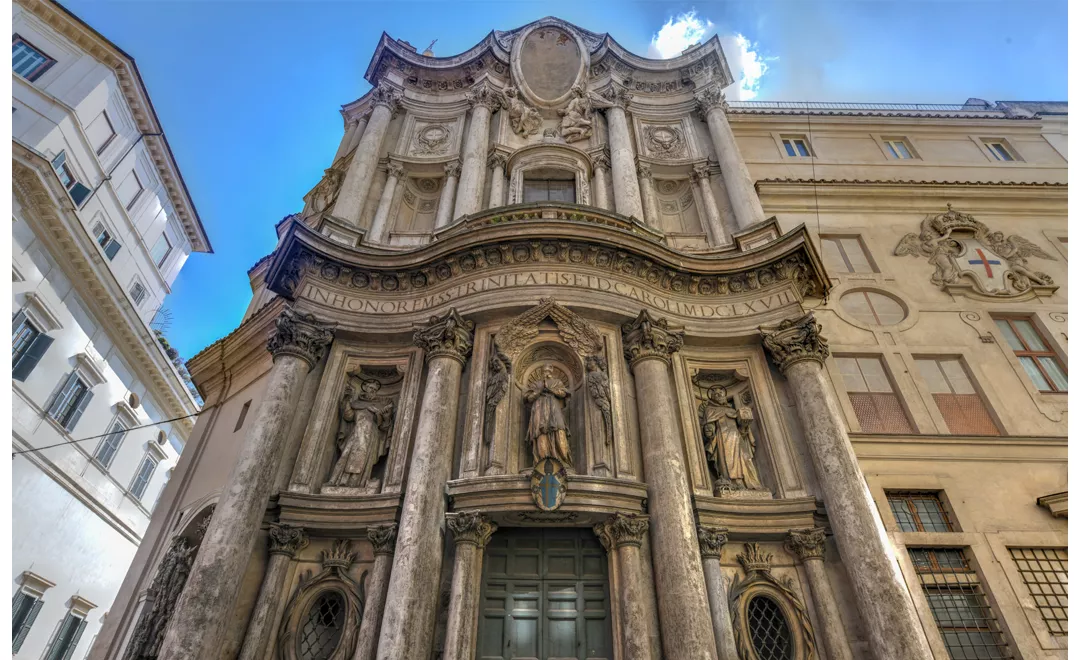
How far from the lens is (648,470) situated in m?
9.23

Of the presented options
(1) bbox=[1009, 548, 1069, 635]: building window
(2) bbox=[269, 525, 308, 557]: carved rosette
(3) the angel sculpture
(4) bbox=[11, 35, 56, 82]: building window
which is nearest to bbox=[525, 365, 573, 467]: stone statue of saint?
(3) the angel sculpture

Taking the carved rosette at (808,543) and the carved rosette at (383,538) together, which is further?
the carved rosette at (808,543)

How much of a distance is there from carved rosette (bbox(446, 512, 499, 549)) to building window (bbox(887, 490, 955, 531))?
24.8 ft

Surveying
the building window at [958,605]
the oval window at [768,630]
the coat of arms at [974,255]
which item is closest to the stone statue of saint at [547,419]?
the oval window at [768,630]

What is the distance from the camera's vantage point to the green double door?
823 centimetres

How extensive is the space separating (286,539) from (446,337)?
13.9 feet

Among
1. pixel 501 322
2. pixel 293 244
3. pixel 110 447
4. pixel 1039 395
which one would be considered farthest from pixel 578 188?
pixel 110 447

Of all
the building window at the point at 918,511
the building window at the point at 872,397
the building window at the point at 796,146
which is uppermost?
the building window at the point at 796,146

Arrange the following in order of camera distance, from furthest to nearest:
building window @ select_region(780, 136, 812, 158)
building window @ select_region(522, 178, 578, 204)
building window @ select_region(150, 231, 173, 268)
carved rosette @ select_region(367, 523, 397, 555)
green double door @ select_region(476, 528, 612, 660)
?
building window @ select_region(150, 231, 173, 268) → building window @ select_region(780, 136, 812, 158) → building window @ select_region(522, 178, 578, 204) → carved rosette @ select_region(367, 523, 397, 555) → green double door @ select_region(476, 528, 612, 660)

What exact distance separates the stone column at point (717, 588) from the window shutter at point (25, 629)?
19921 millimetres

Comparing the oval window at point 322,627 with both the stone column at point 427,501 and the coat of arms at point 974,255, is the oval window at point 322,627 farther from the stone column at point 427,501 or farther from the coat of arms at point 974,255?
the coat of arms at point 974,255

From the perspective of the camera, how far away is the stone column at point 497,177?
1473cm

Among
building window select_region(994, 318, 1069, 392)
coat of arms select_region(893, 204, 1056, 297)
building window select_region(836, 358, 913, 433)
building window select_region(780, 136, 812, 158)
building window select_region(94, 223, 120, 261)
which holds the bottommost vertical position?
building window select_region(836, 358, 913, 433)

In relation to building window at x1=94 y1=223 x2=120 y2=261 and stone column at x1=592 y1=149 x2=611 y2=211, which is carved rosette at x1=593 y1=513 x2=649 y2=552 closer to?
stone column at x1=592 y1=149 x2=611 y2=211
